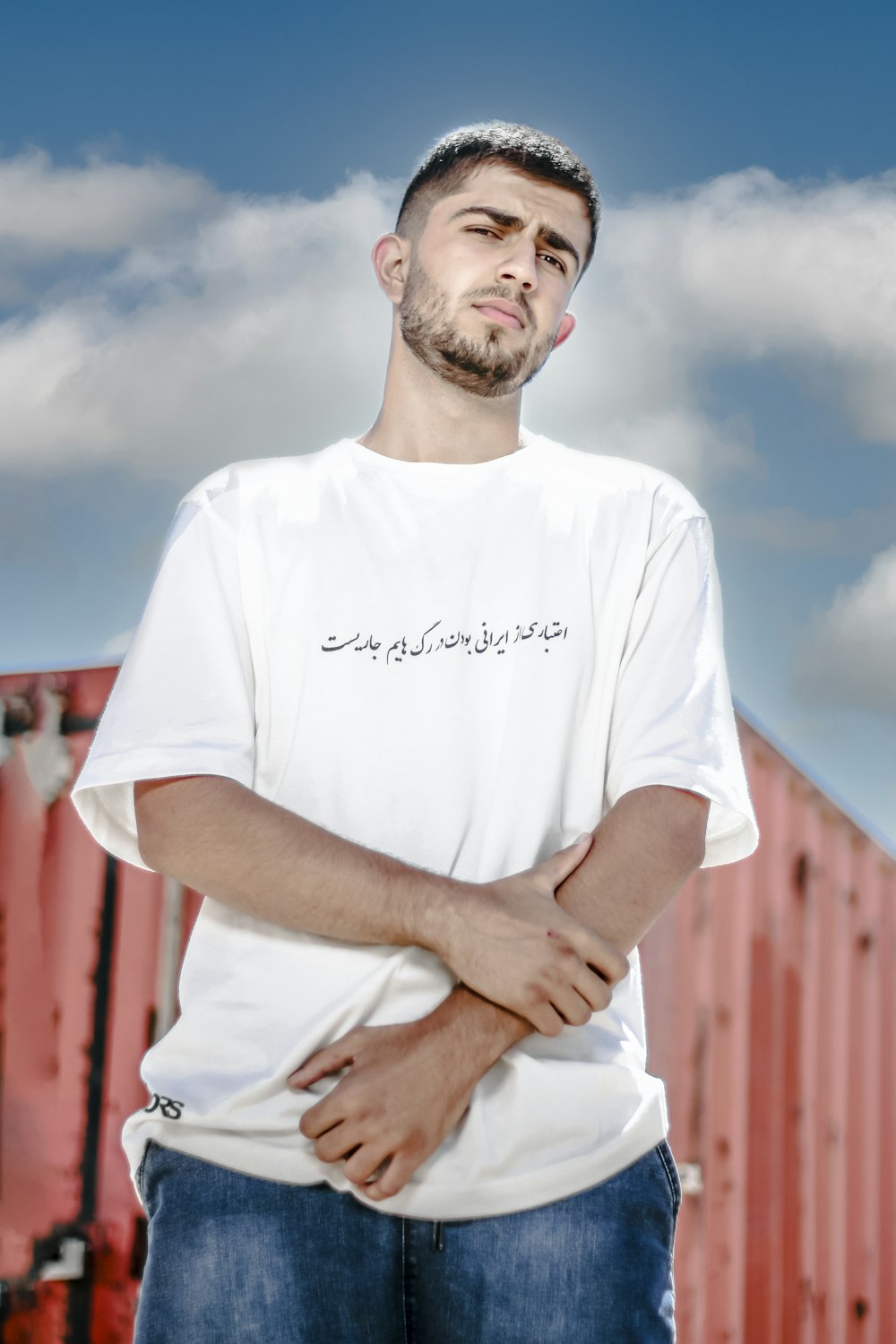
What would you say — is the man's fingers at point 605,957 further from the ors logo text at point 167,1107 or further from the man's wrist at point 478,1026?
the ors logo text at point 167,1107

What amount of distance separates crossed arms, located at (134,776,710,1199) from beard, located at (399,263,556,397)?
0.68m

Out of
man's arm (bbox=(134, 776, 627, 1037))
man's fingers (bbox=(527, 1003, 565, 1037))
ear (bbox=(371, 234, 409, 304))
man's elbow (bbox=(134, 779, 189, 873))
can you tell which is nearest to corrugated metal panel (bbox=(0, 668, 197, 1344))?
ear (bbox=(371, 234, 409, 304))

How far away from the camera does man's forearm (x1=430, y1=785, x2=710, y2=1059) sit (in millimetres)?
1413

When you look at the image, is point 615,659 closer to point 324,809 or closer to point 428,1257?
point 324,809

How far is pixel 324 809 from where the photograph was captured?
61.6 inches

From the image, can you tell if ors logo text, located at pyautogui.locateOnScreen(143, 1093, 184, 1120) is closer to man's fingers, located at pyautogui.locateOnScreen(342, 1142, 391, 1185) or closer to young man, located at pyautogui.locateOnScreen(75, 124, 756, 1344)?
young man, located at pyautogui.locateOnScreen(75, 124, 756, 1344)

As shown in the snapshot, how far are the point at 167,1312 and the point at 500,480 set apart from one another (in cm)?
116

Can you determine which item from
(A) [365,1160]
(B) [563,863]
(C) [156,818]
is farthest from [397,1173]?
(C) [156,818]

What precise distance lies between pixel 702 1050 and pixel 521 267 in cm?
356

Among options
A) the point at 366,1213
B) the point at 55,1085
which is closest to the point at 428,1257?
the point at 366,1213

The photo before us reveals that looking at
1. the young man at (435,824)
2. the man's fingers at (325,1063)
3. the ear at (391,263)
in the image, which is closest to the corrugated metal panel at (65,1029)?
the ear at (391,263)

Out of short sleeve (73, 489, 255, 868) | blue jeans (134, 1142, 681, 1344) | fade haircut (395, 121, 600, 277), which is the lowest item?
blue jeans (134, 1142, 681, 1344)

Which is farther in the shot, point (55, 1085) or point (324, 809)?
point (55, 1085)

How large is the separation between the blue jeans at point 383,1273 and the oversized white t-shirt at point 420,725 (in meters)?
0.03
